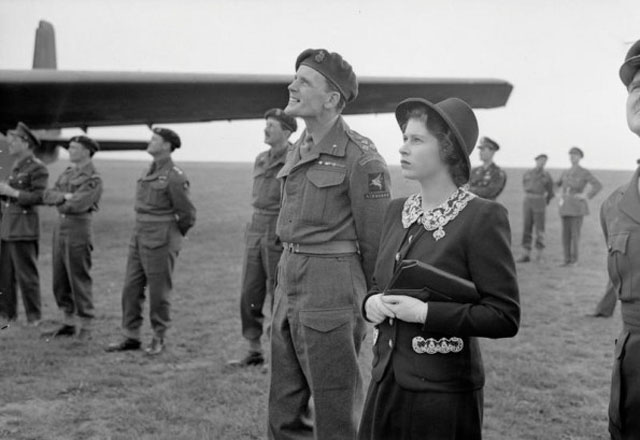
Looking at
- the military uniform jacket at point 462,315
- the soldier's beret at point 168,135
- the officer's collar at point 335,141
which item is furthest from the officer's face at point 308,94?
the soldier's beret at point 168,135

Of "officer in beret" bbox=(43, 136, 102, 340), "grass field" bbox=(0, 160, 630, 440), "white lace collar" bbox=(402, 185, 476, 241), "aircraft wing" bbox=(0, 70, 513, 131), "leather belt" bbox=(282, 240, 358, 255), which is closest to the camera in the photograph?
"white lace collar" bbox=(402, 185, 476, 241)

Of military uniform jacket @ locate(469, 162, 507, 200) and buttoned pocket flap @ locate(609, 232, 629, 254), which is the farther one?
military uniform jacket @ locate(469, 162, 507, 200)

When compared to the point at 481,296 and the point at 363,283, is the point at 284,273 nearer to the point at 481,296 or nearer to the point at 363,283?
the point at 363,283

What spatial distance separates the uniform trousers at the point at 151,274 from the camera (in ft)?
18.6

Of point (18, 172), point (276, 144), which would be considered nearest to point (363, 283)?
point (276, 144)

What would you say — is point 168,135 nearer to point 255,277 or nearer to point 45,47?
point 255,277

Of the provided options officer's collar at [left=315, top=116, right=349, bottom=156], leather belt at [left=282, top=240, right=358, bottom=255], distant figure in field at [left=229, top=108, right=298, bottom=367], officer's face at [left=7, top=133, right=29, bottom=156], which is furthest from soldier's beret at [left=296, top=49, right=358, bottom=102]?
officer's face at [left=7, top=133, right=29, bottom=156]

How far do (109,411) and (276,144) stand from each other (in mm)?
2501


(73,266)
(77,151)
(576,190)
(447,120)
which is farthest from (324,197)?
(576,190)

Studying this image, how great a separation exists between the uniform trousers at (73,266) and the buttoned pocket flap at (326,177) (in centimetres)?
399

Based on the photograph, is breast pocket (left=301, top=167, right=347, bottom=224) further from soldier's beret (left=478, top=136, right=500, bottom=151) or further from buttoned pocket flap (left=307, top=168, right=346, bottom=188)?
soldier's beret (left=478, top=136, right=500, bottom=151)

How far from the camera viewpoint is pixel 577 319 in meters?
7.18

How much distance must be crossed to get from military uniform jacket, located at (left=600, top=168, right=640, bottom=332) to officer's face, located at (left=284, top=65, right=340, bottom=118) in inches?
54.6

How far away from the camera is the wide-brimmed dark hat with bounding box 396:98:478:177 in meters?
2.10
